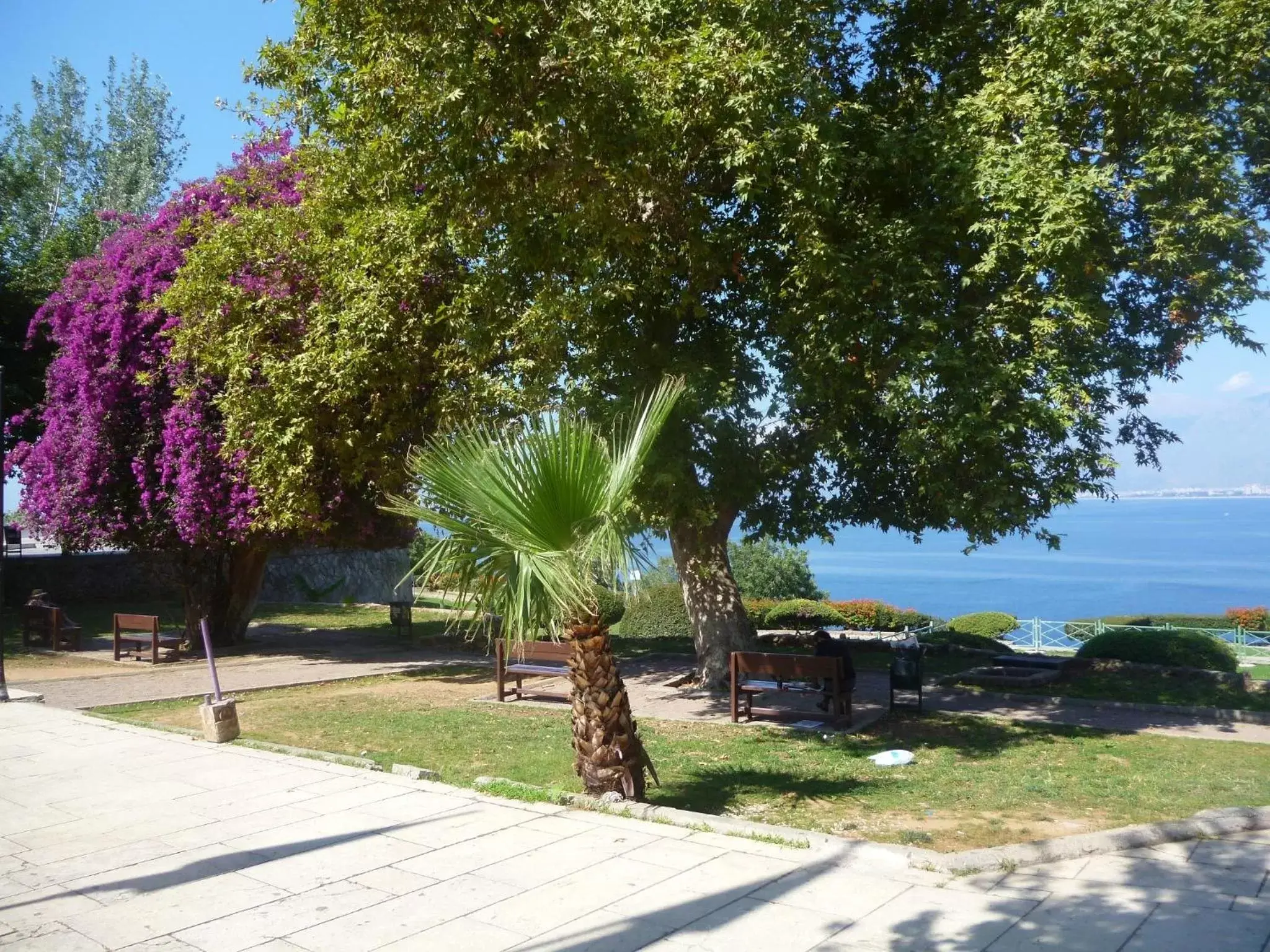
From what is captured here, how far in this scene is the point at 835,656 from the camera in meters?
11.5

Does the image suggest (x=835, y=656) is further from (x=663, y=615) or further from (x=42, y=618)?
(x=42, y=618)

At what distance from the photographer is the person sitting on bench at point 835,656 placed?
11.4 metres

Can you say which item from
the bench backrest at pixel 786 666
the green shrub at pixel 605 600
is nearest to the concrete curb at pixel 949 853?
the green shrub at pixel 605 600

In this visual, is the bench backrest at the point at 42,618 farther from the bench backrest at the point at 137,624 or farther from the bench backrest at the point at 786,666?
the bench backrest at the point at 786,666

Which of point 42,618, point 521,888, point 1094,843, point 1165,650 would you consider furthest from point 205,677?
point 1165,650

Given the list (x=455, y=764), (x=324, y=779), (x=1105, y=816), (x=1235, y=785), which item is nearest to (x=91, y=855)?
(x=324, y=779)

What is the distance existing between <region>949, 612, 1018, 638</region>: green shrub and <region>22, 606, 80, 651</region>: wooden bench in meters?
19.5

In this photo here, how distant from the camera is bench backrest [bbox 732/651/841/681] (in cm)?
1123

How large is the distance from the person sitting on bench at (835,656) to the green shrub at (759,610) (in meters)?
10.9

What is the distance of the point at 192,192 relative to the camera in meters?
19.7

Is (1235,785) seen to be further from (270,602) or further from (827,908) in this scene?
(270,602)

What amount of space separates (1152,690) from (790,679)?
18.5ft

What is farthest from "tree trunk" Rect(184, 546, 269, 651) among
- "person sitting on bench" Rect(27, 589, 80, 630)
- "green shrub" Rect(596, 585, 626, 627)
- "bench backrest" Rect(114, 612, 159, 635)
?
"green shrub" Rect(596, 585, 626, 627)

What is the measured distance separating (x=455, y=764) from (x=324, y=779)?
1.31 m
